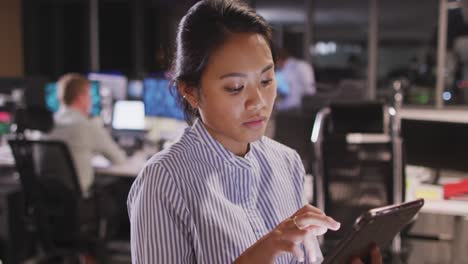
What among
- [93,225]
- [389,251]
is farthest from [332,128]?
[93,225]

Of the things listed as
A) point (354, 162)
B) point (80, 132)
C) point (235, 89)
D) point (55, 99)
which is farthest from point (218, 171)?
point (55, 99)

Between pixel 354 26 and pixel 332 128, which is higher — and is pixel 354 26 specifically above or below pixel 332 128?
above

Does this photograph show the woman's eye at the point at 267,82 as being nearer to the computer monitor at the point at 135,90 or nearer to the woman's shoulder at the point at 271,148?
the woman's shoulder at the point at 271,148

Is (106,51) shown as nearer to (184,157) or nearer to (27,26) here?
(27,26)

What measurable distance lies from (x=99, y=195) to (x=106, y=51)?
6102 millimetres

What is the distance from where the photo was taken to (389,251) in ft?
9.55

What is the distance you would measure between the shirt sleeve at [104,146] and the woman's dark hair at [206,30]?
106 inches

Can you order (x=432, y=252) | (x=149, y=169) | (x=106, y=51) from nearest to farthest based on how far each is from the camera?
(x=149, y=169) < (x=432, y=252) < (x=106, y=51)

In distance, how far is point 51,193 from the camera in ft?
10.8

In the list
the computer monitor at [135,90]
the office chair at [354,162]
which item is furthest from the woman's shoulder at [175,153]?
the computer monitor at [135,90]

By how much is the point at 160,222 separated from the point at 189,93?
26 cm

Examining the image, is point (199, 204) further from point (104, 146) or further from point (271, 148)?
point (104, 146)

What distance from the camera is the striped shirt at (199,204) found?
950 mm

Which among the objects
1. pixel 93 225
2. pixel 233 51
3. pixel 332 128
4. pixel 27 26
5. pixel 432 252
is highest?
pixel 27 26
